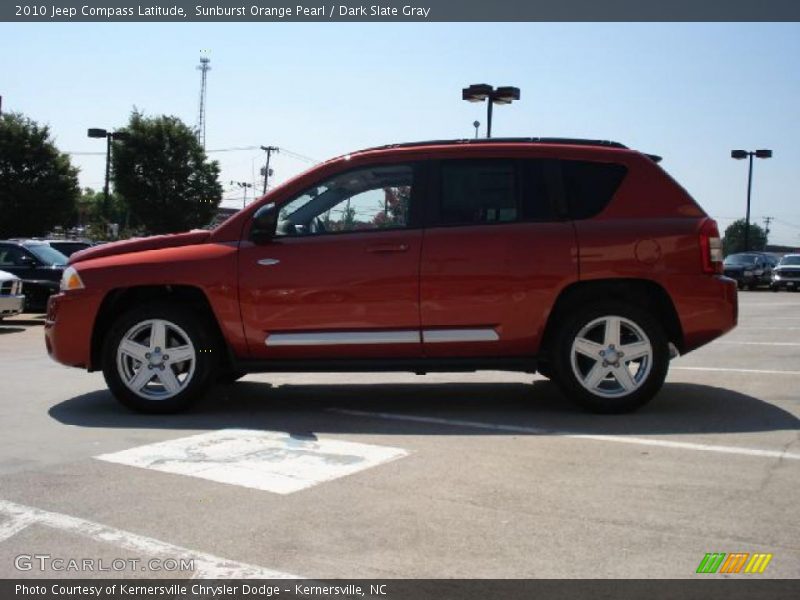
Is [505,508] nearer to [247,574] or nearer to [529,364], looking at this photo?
[247,574]

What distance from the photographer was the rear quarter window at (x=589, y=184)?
6277 mm

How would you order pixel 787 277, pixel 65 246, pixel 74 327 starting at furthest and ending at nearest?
pixel 787 277 < pixel 65 246 < pixel 74 327

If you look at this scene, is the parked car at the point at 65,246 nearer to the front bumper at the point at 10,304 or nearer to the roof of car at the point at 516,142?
the front bumper at the point at 10,304

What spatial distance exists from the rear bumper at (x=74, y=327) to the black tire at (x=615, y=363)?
3460 mm

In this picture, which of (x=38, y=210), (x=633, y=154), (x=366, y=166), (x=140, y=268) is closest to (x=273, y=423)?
(x=140, y=268)

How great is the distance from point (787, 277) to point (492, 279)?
1314 inches

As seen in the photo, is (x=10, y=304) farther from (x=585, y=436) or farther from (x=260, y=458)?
(x=585, y=436)

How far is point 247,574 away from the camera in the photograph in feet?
10.7

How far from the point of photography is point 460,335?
615cm

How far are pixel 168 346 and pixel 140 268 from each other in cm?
62

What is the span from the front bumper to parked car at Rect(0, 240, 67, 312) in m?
1.95

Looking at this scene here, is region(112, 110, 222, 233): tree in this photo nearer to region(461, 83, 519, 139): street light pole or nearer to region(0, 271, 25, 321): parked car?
region(461, 83, 519, 139): street light pole

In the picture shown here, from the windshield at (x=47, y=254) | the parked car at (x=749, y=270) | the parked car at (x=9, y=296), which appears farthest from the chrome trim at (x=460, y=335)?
the parked car at (x=749, y=270)

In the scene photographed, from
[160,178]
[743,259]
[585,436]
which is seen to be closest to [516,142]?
[585,436]
